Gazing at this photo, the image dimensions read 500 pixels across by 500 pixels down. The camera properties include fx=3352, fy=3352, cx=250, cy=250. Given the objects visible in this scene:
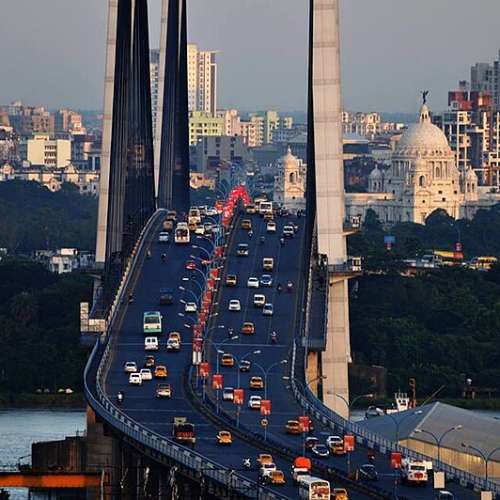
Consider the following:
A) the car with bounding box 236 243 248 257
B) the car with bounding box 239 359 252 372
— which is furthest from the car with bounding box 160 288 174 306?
the car with bounding box 239 359 252 372

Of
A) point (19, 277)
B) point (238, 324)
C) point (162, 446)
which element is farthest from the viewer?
point (19, 277)

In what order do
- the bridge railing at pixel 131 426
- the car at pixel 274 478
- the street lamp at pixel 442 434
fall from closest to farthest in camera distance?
the bridge railing at pixel 131 426 < the car at pixel 274 478 < the street lamp at pixel 442 434

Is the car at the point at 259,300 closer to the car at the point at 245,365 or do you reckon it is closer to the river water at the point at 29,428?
the river water at the point at 29,428

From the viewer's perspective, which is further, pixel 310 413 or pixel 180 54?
pixel 180 54

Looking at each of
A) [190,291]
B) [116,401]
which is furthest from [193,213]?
[116,401]

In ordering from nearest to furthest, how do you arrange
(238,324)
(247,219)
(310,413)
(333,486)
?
(333,486) → (310,413) → (238,324) → (247,219)

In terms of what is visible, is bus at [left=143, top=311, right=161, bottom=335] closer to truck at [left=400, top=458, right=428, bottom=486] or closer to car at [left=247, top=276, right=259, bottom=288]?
car at [left=247, top=276, right=259, bottom=288]

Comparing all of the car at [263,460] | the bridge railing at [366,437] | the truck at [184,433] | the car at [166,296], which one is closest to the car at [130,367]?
the bridge railing at [366,437]

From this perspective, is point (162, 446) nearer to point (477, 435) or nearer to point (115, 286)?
point (477, 435)
